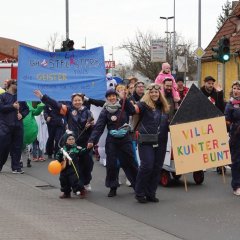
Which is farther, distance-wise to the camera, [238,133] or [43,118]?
[43,118]

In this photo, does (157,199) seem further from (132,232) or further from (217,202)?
(132,232)

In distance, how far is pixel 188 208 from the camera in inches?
321

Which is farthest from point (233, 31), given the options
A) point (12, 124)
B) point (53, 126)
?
point (12, 124)

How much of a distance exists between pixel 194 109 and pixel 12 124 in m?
4.16

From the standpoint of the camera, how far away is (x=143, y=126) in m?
8.47

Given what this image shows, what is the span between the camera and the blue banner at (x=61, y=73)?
10.4 m

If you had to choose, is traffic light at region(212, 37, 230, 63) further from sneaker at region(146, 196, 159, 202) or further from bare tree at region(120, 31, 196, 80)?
bare tree at region(120, 31, 196, 80)

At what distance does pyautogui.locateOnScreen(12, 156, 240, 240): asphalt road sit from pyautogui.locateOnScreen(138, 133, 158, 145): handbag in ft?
3.04

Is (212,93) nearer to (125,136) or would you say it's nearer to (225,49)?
(125,136)

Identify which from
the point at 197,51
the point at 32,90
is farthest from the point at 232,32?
the point at 32,90

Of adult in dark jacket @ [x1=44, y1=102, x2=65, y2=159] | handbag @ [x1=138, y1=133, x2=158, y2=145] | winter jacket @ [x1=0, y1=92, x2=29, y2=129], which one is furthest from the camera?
adult in dark jacket @ [x1=44, y1=102, x2=65, y2=159]

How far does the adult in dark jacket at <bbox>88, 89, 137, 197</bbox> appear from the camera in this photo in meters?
8.88

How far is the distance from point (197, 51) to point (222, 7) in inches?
2553

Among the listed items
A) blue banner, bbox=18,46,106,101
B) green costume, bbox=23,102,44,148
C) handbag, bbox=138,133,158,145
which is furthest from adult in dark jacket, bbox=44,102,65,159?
handbag, bbox=138,133,158,145
